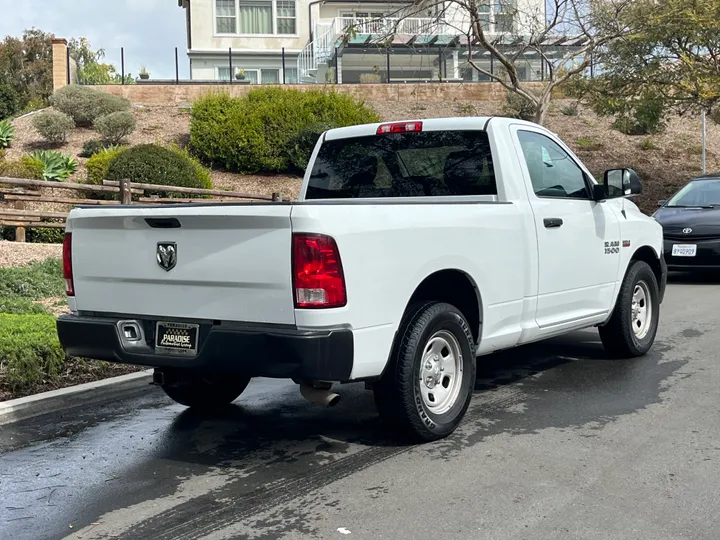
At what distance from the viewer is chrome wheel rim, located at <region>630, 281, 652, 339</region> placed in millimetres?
7875

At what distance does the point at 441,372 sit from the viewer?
5.45 metres

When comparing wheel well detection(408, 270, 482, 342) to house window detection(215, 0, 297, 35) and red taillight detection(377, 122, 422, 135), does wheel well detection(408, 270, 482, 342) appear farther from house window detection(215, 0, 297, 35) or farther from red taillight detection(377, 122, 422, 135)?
house window detection(215, 0, 297, 35)

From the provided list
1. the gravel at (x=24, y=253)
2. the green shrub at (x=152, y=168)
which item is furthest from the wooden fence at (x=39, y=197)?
the green shrub at (x=152, y=168)

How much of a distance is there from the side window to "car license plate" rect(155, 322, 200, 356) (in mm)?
2848

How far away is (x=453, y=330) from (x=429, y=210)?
30.8 inches

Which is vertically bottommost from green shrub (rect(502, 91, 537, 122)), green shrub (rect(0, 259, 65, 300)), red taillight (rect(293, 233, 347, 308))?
green shrub (rect(0, 259, 65, 300))

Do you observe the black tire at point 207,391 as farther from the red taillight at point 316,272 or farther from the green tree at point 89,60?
the green tree at point 89,60

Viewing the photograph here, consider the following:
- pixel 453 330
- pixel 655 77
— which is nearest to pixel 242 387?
pixel 453 330

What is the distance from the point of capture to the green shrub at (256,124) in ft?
83.6

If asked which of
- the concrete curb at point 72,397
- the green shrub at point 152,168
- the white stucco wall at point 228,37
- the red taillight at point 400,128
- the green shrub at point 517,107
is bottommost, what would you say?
the concrete curb at point 72,397

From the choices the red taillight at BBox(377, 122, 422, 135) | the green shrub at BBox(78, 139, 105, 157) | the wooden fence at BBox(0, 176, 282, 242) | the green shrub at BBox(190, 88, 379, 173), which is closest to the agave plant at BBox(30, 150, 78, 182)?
the wooden fence at BBox(0, 176, 282, 242)

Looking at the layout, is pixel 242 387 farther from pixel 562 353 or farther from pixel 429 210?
pixel 562 353

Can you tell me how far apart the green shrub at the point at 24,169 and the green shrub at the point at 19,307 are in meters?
11.2

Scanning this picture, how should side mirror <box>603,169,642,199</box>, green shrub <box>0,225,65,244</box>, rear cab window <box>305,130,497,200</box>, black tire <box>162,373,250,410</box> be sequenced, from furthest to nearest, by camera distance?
green shrub <box>0,225,65,244</box> → side mirror <box>603,169,642,199</box> → rear cab window <box>305,130,497,200</box> → black tire <box>162,373,250,410</box>
